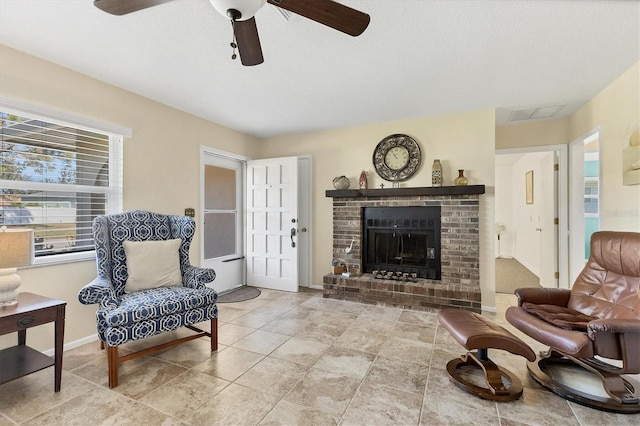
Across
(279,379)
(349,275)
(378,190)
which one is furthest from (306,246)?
(279,379)

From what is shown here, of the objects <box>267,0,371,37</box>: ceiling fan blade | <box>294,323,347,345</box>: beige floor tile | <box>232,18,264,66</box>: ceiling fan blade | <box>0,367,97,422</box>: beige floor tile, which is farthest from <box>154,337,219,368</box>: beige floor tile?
<box>267,0,371,37</box>: ceiling fan blade

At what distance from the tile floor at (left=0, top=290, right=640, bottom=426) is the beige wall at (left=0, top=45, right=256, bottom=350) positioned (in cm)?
53

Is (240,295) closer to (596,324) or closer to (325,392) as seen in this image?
(325,392)

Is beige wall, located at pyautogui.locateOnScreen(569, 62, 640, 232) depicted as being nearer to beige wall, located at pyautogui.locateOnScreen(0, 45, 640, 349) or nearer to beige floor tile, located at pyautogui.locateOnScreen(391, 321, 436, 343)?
beige wall, located at pyautogui.locateOnScreen(0, 45, 640, 349)

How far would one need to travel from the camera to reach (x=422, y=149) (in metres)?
3.91

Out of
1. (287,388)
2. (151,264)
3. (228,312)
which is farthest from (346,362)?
(151,264)

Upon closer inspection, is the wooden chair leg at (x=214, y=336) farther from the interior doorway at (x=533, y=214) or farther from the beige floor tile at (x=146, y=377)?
the interior doorway at (x=533, y=214)

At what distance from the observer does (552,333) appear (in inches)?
74.7

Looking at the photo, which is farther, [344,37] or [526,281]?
[526,281]

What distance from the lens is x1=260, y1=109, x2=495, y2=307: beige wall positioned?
3574 millimetres

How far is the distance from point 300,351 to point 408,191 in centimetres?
234

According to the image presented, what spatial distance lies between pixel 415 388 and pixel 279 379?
92 centimetres

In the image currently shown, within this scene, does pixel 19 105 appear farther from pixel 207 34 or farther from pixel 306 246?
pixel 306 246

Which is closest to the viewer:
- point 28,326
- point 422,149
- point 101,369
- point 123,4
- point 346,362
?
point 123,4
